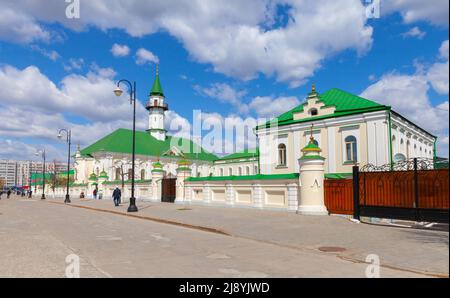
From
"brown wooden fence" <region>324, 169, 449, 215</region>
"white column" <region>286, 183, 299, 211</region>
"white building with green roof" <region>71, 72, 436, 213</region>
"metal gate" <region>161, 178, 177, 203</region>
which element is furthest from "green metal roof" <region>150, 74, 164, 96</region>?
"brown wooden fence" <region>324, 169, 449, 215</region>

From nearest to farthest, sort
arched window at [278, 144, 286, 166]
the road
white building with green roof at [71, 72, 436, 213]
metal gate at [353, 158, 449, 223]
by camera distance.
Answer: the road, metal gate at [353, 158, 449, 223], white building with green roof at [71, 72, 436, 213], arched window at [278, 144, 286, 166]

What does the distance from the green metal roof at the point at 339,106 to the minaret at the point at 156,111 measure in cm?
4881

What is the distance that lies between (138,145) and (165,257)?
6292cm

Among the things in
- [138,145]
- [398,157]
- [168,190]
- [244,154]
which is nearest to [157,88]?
[138,145]

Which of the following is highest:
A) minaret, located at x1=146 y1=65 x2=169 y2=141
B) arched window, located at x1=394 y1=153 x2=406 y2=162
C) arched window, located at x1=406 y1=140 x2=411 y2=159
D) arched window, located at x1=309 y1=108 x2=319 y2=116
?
minaret, located at x1=146 y1=65 x2=169 y2=141

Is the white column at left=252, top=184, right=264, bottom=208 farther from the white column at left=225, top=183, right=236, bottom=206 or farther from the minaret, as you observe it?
the minaret

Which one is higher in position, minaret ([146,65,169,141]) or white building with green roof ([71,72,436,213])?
minaret ([146,65,169,141])

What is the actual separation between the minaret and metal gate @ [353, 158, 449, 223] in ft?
216

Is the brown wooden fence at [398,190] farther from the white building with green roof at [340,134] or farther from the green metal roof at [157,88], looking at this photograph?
the green metal roof at [157,88]

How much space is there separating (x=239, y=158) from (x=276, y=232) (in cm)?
5571

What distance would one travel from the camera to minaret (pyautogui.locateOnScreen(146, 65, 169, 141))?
253 ft

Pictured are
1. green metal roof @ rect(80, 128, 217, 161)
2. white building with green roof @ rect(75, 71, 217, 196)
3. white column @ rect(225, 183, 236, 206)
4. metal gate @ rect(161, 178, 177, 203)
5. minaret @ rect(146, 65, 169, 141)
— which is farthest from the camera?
minaret @ rect(146, 65, 169, 141)
